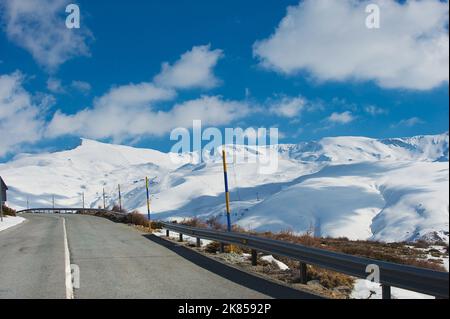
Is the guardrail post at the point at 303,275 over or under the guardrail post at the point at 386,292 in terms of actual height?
under

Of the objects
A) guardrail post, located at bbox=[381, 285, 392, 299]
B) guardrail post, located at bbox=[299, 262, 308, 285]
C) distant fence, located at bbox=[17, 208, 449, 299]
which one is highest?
distant fence, located at bbox=[17, 208, 449, 299]

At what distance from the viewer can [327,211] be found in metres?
166

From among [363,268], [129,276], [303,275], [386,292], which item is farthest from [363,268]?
[129,276]

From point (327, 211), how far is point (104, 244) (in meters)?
152

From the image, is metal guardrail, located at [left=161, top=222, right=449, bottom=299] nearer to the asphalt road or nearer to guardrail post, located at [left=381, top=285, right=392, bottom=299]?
guardrail post, located at [left=381, top=285, right=392, bottom=299]

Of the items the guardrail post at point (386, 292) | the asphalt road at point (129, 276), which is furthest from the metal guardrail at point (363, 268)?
the asphalt road at point (129, 276)

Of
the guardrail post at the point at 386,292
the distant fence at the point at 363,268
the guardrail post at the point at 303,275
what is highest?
the distant fence at the point at 363,268

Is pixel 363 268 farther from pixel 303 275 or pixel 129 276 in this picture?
pixel 129 276

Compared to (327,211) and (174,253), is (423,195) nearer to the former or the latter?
(327,211)

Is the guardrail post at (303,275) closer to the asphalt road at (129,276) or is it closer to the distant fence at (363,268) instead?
the distant fence at (363,268)

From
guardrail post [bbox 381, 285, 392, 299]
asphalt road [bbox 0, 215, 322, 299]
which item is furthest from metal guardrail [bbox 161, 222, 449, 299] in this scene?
asphalt road [bbox 0, 215, 322, 299]

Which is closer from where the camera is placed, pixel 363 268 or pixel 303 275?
pixel 363 268

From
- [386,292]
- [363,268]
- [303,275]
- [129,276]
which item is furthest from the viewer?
[129,276]

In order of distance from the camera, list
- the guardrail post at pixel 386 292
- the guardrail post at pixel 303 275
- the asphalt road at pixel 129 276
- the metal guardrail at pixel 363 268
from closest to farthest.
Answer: the metal guardrail at pixel 363 268, the guardrail post at pixel 386 292, the asphalt road at pixel 129 276, the guardrail post at pixel 303 275
